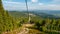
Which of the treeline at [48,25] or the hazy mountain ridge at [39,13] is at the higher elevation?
the hazy mountain ridge at [39,13]

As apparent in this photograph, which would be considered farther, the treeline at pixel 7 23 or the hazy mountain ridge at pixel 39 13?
the hazy mountain ridge at pixel 39 13

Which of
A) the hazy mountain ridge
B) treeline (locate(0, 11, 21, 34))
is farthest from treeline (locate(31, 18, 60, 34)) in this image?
treeline (locate(0, 11, 21, 34))

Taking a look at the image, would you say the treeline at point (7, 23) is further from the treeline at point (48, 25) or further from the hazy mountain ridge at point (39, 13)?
the treeline at point (48, 25)

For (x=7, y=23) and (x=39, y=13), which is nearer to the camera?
(x=7, y=23)

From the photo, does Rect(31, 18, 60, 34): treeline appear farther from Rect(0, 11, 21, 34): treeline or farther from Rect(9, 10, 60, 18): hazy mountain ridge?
Rect(0, 11, 21, 34): treeline

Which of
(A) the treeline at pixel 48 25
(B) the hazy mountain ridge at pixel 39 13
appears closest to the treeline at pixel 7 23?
(B) the hazy mountain ridge at pixel 39 13

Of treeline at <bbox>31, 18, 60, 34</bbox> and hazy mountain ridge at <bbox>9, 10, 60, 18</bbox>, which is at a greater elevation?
hazy mountain ridge at <bbox>9, 10, 60, 18</bbox>

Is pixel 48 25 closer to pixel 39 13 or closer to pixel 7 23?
pixel 39 13

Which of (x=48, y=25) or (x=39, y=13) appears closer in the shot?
(x=48, y=25)

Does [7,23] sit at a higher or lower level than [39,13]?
lower

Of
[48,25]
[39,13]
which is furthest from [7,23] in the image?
[48,25]
